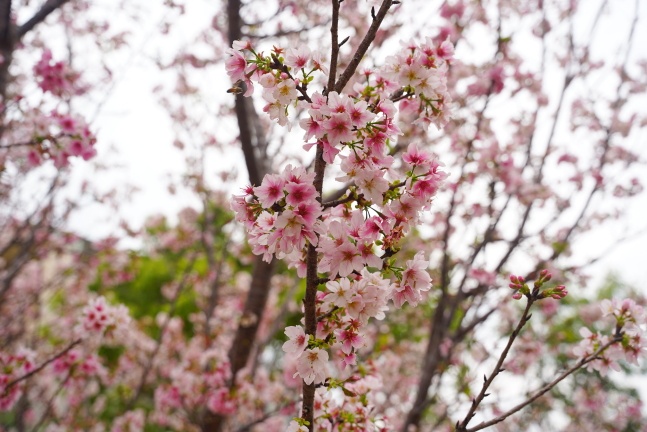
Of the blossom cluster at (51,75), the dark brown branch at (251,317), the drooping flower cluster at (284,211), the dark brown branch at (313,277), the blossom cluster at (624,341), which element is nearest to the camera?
the drooping flower cluster at (284,211)

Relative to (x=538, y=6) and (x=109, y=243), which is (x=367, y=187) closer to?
(x=538, y=6)

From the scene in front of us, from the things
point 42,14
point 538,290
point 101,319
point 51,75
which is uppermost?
point 42,14

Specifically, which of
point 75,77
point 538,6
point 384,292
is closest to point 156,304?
point 75,77

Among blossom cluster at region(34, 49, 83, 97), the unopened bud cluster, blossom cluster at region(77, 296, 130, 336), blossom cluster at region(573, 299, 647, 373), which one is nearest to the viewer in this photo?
the unopened bud cluster

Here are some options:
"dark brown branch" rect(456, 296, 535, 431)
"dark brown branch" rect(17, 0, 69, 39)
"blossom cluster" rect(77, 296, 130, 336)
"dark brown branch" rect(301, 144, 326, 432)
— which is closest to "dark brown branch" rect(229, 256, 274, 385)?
"blossom cluster" rect(77, 296, 130, 336)

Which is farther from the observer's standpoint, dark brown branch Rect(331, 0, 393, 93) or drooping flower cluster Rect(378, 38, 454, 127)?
drooping flower cluster Rect(378, 38, 454, 127)

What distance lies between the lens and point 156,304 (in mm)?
12609

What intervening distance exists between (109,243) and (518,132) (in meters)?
5.43

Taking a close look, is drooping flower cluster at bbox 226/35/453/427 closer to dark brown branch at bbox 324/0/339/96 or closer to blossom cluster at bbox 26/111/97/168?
dark brown branch at bbox 324/0/339/96

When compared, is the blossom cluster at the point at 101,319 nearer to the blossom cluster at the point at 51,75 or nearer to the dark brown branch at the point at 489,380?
the blossom cluster at the point at 51,75

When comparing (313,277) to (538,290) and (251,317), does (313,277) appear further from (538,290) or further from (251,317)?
(251,317)

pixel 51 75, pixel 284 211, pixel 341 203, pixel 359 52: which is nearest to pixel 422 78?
pixel 359 52

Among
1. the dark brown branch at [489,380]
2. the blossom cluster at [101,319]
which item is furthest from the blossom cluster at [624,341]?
the blossom cluster at [101,319]

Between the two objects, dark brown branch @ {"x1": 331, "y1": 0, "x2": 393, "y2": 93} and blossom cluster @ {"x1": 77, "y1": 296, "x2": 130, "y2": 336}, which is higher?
dark brown branch @ {"x1": 331, "y1": 0, "x2": 393, "y2": 93}
